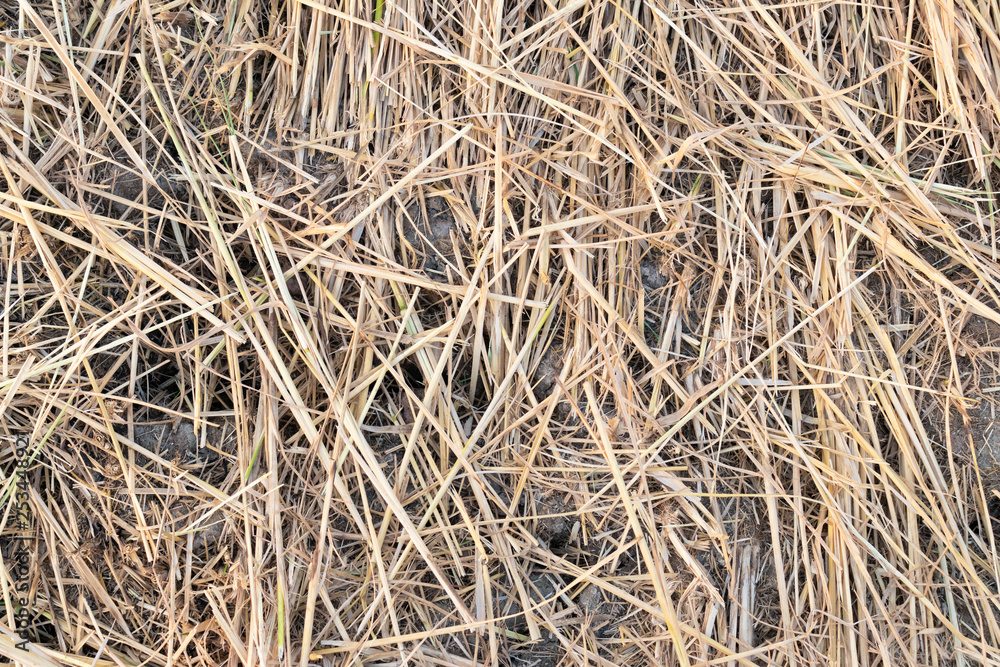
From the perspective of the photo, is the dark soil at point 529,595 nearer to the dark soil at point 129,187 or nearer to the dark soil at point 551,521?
the dark soil at point 551,521

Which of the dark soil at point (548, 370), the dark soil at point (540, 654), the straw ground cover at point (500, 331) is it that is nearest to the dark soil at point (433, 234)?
the straw ground cover at point (500, 331)

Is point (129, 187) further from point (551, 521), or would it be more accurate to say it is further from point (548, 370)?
point (551, 521)

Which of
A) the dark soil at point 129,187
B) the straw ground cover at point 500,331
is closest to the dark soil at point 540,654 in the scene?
the straw ground cover at point 500,331

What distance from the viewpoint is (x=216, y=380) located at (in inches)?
51.5

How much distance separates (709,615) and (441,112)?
1123 millimetres

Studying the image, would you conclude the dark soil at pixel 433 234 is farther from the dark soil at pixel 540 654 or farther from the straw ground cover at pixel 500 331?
the dark soil at pixel 540 654

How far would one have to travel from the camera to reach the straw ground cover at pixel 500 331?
1.25 m

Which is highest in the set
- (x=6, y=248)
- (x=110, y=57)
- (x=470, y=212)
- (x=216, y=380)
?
(x=110, y=57)

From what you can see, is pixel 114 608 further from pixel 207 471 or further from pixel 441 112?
pixel 441 112

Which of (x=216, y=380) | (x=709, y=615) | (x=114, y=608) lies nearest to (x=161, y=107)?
(x=216, y=380)

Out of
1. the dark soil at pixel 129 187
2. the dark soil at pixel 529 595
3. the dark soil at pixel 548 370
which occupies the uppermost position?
the dark soil at pixel 129 187

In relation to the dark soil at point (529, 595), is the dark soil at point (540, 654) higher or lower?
lower

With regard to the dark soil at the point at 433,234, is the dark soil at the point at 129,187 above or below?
above

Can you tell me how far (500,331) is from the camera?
1294 mm
